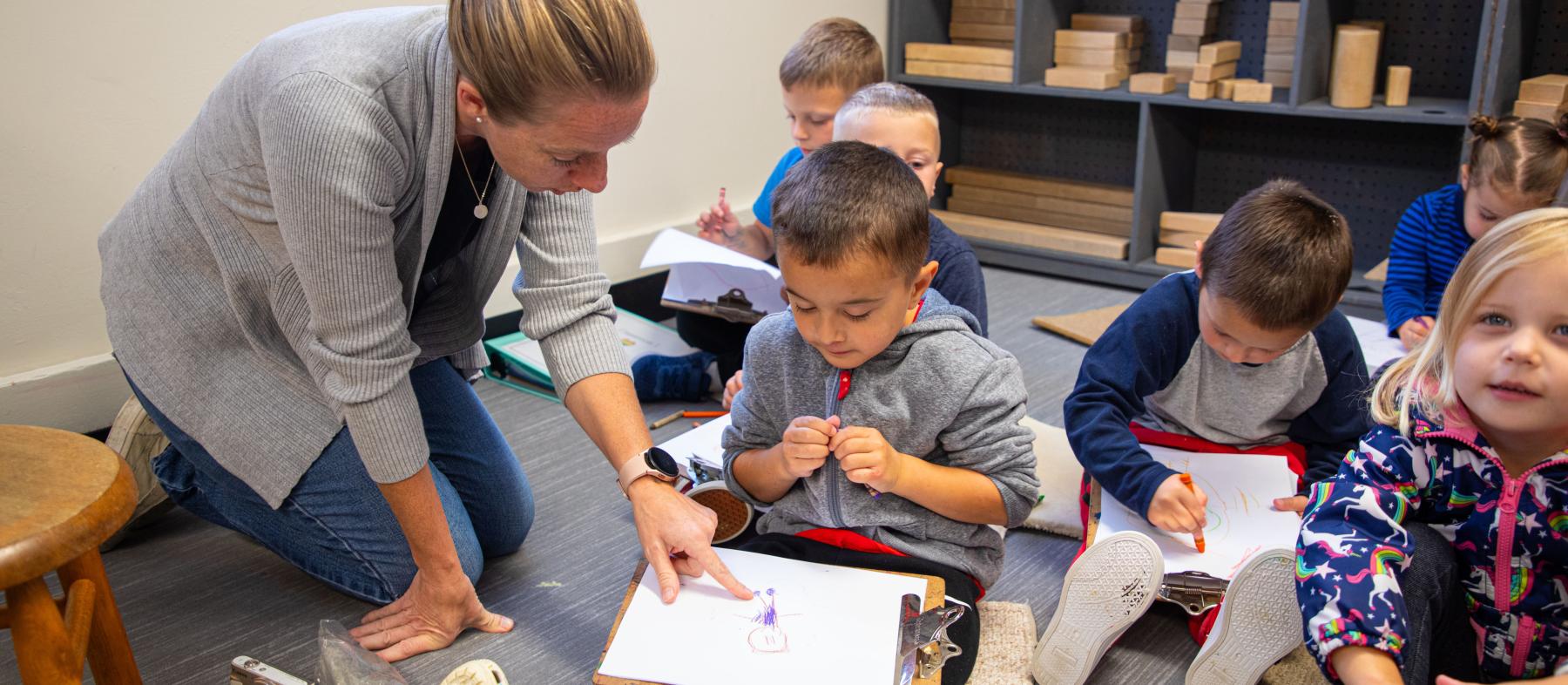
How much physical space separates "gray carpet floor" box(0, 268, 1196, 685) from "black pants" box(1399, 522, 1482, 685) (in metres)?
0.32

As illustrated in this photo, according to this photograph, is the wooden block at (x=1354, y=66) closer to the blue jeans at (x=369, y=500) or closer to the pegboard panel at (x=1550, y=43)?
the pegboard panel at (x=1550, y=43)

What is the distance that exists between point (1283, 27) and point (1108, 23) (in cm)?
47

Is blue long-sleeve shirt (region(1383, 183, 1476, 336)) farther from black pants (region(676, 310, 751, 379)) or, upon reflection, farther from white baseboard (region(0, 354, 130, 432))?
white baseboard (region(0, 354, 130, 432))

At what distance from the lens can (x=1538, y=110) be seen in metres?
2.44

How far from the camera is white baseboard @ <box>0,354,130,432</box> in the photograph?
1855 mm

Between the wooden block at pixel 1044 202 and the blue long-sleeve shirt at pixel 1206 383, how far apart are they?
159 centimetres

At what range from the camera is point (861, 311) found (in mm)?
1212

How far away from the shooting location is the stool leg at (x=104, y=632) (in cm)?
112

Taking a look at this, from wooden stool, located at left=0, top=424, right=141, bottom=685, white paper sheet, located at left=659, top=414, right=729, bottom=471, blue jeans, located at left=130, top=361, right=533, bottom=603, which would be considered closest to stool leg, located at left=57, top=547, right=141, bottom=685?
wooden stool, located at left=0, top=424, right=141, bottom=685

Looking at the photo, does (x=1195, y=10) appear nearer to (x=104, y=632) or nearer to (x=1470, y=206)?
(x=1470, y=206)

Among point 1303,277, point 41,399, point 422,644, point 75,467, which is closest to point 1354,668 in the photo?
point 1303,277

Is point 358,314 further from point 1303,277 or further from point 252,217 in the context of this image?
point 1303,277

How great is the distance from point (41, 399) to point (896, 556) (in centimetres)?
150

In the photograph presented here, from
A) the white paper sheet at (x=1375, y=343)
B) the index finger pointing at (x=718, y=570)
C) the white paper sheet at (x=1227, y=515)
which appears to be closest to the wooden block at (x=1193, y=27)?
the white paper sheet at (x=1375, y=343)
